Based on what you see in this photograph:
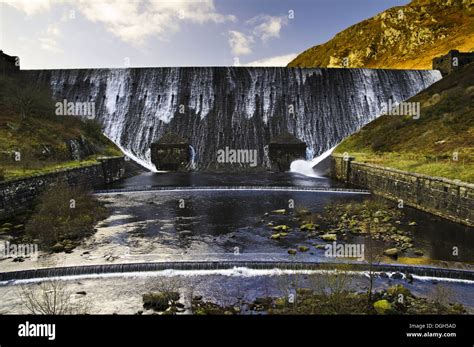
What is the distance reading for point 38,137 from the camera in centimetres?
2652

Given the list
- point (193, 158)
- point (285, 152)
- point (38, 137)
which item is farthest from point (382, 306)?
point (193, 158)

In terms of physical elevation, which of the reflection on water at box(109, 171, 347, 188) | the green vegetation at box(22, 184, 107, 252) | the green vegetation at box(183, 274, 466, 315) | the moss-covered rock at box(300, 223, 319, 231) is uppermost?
the reflection on water at box(109, 171, 347, 188)

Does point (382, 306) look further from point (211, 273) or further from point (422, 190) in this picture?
point (422, 190)

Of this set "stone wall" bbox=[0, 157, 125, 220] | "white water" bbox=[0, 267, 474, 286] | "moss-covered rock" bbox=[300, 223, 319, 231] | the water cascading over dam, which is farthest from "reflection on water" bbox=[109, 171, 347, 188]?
"white water" bbox=[0, 267, 474, 286]

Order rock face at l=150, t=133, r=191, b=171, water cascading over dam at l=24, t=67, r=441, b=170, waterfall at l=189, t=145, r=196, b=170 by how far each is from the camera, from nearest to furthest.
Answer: rock face at l=150, t=133, r=191, b=171 < waterfall at l=189, t=145, r=196, b=170 < water cascading over dam at l=24, t=67, r=441, b=170

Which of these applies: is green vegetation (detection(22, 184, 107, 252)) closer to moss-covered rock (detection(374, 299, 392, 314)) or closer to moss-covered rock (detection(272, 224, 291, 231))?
moss-covered rock (detection(272, 224, 291, 231))

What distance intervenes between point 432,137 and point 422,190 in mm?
10999

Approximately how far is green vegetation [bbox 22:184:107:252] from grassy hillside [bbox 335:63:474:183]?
15.6m

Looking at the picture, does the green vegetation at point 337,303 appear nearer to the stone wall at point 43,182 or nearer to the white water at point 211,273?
the white water at point 211,273

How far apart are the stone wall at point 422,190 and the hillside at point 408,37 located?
55.1 m

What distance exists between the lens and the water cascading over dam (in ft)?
133

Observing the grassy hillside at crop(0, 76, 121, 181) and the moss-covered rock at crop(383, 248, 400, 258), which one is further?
the grassy hillside at crop(0, 76, 121, 181)

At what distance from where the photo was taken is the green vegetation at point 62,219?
1347 centimetres

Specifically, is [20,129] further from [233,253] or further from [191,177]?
[233,253]
